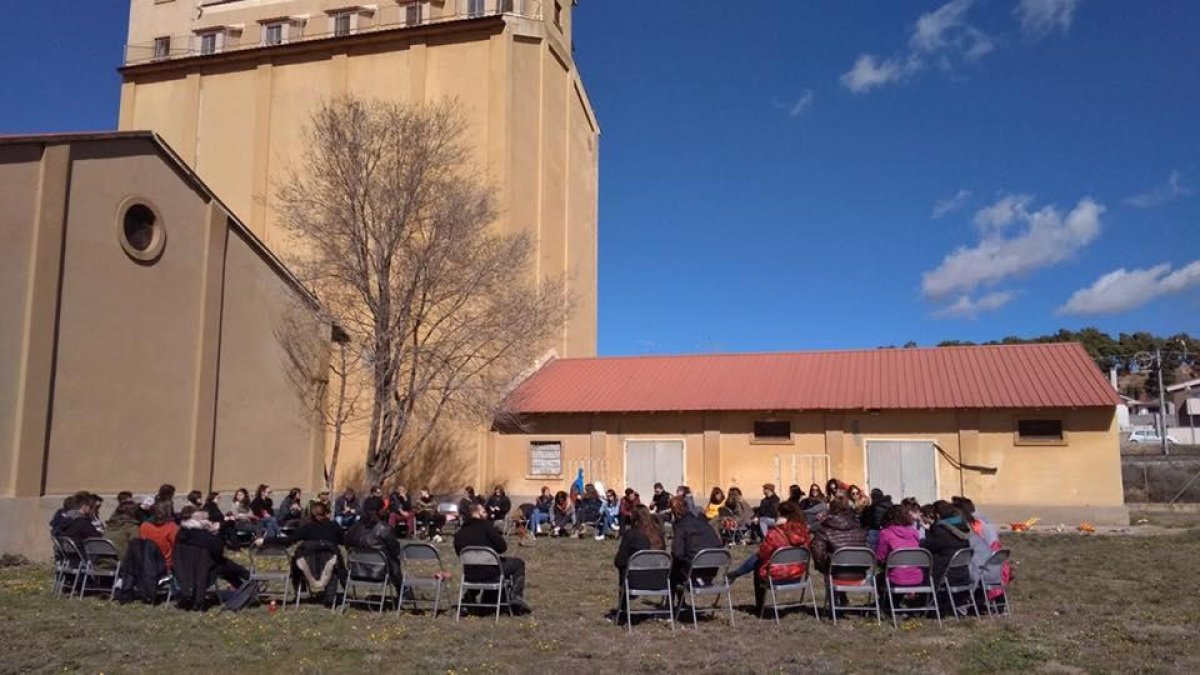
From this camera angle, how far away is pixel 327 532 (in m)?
11.0

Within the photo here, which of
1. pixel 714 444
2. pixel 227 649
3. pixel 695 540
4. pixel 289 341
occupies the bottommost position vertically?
pixel 227 649

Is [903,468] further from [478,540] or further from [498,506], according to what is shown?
[478,540]

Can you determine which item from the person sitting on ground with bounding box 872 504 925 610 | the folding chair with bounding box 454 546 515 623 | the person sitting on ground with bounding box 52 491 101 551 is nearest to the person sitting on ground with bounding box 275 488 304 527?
the person sitting on ground with bounding box 52 491 101 551

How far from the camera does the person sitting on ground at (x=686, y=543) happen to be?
10.2 metres

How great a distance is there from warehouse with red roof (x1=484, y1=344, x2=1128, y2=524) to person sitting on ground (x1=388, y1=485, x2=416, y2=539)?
5.13 metres

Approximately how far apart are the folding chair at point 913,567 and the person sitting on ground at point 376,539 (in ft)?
17.7

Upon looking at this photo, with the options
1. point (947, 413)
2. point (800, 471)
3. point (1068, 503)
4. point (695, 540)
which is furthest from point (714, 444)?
point (695, 540)

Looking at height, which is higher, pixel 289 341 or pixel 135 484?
pixel 289 341

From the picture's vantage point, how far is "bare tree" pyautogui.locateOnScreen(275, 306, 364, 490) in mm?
23078

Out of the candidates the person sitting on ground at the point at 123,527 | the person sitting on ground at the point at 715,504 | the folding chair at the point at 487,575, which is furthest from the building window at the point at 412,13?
the folding chair at the point at 487,575

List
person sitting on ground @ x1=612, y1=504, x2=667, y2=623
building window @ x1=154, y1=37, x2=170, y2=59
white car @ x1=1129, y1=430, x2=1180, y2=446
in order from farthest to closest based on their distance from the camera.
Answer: white car @ x1=1129, y1=430, x2=1180, y2=446 → building window @ x1=154, y1=37, x2=170, y2=59 → person sitting on ground @ x1=612, y1=504, x2=667, y2=623

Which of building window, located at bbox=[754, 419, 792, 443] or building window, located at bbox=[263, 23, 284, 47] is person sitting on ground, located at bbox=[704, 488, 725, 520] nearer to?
building window, located at bbox=[754, 419, 792, 443]

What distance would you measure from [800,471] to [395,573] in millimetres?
16784

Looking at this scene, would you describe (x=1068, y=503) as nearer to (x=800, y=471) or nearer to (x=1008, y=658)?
(x=800, y=471)
